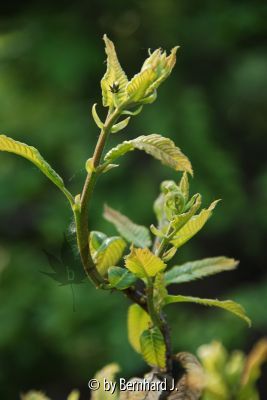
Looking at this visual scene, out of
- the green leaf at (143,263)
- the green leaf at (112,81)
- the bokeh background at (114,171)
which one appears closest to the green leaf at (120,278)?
the green leaf at (143,263)

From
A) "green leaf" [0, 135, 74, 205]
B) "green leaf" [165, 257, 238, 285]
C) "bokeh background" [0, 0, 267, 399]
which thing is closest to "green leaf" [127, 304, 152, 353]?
"green leaf" [165, 257, 238, 285]

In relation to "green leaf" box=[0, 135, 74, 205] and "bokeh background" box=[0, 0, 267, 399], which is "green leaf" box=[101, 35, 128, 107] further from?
"bokeh background" box=[0, 0, 267, 399]

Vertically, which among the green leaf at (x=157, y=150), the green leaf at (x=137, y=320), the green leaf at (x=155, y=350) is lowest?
the green leaf at (x=137, y=320)

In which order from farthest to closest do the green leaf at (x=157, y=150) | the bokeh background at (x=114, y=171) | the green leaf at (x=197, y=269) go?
the bokeh background at (x=114, y=171) < the green leaf at (x=197, y=269) < the green leaf at (x=157, y=150)

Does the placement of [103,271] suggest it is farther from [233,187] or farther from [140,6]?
[140,6]

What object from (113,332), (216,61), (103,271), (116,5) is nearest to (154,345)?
(103,271)

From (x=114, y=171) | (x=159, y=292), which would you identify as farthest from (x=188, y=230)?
(x=114, y=171)

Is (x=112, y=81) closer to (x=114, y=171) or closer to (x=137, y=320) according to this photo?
(x=137, y=320)

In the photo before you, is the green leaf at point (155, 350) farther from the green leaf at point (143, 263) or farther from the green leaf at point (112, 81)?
the green leaf at point (112, 81)
